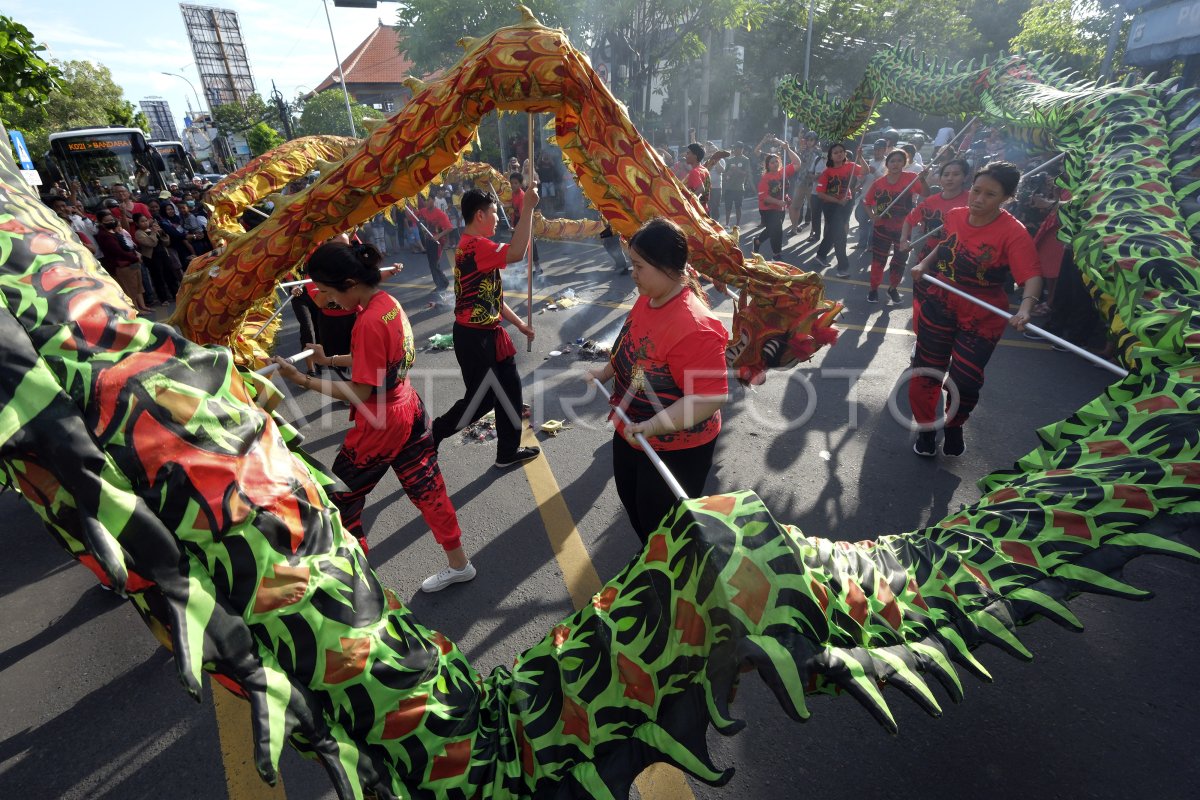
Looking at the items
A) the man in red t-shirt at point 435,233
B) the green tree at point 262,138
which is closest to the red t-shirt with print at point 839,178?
the man in red t-shirt at point 435,233

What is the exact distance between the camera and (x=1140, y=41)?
7062mm

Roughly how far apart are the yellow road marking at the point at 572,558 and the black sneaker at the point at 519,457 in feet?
0.14

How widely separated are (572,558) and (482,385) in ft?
4.55

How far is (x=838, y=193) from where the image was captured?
845 cm

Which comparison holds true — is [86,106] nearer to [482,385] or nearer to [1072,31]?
[482,385]

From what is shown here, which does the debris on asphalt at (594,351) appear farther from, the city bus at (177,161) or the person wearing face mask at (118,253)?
the city bus at (177,161)

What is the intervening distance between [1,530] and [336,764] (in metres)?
4.57

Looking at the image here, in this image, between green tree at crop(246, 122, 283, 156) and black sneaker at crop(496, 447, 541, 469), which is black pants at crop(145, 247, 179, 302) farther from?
green tree at crop(246, 122, 283, 156)

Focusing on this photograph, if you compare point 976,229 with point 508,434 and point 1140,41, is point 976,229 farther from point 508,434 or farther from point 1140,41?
point 1140,41

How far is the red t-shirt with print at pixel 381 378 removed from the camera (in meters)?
2.68

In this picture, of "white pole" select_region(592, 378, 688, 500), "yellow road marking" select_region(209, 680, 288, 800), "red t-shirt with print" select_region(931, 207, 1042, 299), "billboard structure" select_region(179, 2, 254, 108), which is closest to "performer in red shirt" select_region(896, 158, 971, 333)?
"red t-shirt with print" select_region(931, 207, 1042, 299)

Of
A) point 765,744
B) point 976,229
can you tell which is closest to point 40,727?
point 765,744

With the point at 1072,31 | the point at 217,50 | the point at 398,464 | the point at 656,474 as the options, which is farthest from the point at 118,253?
the point at 217,50

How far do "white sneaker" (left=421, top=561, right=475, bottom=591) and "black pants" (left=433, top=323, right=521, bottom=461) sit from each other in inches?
40.3
